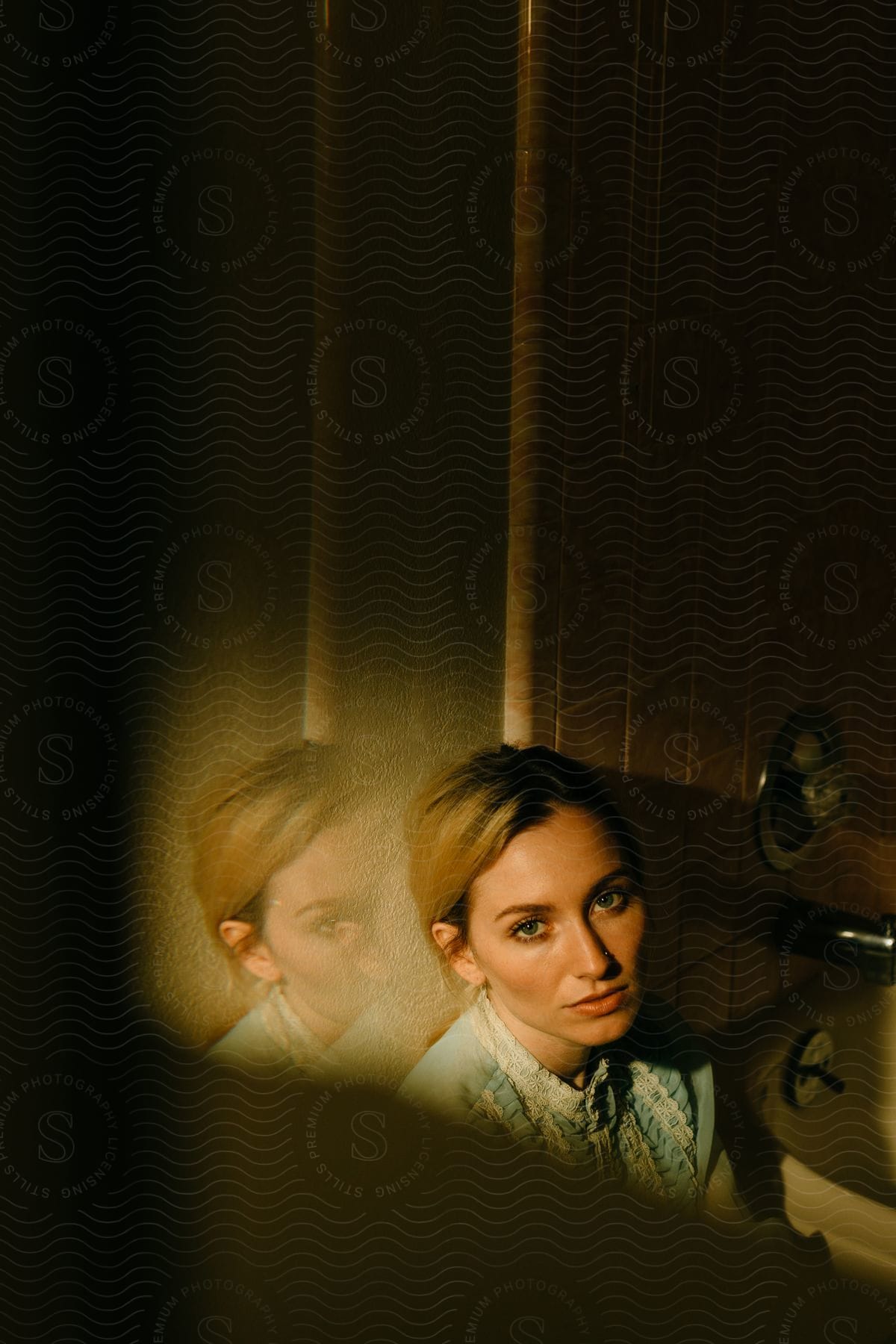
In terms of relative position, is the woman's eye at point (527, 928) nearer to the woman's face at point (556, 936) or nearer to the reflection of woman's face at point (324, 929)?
the woman's face at point (556, 936)

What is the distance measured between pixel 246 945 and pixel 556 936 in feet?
0.75

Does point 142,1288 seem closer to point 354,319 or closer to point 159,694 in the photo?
point 159,694

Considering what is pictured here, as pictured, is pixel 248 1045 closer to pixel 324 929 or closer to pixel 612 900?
pixel 324 929

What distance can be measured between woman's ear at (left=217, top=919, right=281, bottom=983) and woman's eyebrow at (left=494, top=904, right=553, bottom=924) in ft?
0.56

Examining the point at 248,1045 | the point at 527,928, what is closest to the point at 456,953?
the point at 527,928

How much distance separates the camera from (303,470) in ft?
2.71

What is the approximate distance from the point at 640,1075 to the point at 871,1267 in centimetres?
27

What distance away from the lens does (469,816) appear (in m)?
0.85

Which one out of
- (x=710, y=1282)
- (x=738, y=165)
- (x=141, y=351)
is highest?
(x=738, y=165)

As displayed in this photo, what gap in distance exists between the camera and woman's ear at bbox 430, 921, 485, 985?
853mm

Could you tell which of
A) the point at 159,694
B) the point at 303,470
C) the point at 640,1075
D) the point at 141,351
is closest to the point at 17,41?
the point at 141,351

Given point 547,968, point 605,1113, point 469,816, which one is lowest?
point 605,1113

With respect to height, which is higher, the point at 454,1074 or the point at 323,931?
the point at 323,931

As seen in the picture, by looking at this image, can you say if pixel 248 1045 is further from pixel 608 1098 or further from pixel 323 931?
pixel 608 1098
